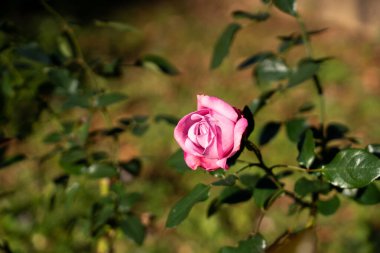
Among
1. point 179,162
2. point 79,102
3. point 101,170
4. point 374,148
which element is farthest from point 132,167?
point 374,148

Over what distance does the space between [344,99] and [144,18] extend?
2028 millimetres

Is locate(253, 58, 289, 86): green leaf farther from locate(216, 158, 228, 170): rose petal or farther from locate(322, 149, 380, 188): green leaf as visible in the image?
locate(216, 158, 228, 170): rose petal

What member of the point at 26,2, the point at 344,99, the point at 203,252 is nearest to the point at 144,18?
the point at 26,2

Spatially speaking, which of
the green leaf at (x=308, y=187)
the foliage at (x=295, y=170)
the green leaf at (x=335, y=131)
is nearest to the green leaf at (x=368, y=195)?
the foliage at (x=295, y=170)

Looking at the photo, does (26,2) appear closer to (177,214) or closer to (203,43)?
(203,43)

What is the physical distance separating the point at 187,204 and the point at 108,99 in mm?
522

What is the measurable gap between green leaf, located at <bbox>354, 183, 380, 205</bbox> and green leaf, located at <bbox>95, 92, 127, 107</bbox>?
0.62 metres

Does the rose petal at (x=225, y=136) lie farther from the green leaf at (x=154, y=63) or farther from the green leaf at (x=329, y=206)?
the green leaf at (x=154, y=63)

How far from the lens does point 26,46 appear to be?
5.18 feet

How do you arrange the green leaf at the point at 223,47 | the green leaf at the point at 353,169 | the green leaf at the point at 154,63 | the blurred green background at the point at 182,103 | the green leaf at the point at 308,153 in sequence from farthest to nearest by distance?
the blurred green background at the point at 182,103 → the green leaf at the point at 154,63 → the green leaf at the point at 223,47 → the green leaf at the point at 308,153 → the green leaf at the point at 353,169

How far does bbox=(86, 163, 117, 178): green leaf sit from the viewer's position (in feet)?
5.17

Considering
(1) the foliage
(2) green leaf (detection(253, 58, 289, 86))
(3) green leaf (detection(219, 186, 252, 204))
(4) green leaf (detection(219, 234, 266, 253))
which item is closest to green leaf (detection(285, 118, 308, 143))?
(1) the foliage

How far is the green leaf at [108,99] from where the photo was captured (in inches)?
61.1

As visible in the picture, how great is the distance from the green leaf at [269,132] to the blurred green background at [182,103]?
281mm
